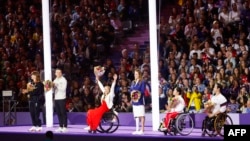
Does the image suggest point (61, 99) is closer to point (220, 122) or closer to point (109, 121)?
point (109, 121)

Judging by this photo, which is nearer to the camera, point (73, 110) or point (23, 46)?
point (73, 110)

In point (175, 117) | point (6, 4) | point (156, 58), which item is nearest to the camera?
point (175, 117)

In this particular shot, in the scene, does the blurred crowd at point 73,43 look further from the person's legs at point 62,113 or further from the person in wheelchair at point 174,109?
the person in wheelchair at point 174,109

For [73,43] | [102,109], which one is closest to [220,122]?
[102,109]

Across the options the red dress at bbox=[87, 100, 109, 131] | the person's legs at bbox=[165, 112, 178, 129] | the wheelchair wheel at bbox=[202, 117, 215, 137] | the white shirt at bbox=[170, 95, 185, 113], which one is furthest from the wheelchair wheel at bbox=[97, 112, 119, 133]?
the wheelchair wheel at bbox=[202, 117, 215, 137]

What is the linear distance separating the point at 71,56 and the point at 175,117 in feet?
13.1

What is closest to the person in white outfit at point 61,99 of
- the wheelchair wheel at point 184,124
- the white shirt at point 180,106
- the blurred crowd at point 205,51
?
the blurred crowd at point 205,51

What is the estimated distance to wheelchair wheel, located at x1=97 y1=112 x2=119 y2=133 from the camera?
1217 centimetres

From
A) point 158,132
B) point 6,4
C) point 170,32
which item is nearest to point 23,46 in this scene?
point 6,4

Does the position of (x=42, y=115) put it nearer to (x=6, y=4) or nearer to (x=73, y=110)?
(x=73, y=110)

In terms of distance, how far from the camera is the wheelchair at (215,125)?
11.0 metres

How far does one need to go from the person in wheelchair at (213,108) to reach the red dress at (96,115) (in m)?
2.05

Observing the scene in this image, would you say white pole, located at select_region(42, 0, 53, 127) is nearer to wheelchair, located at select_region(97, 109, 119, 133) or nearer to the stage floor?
the stage floor

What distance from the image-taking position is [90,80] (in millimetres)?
13977
